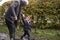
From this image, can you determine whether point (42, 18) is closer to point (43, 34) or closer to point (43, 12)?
point (43, 12)

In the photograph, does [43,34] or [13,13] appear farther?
[43,34]

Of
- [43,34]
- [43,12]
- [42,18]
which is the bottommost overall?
[43,34]

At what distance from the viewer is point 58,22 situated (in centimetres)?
1078

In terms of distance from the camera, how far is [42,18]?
10984 millimetres

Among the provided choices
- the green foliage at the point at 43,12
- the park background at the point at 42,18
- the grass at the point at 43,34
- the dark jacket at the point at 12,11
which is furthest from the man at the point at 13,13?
the green foliage at the point at 43,12

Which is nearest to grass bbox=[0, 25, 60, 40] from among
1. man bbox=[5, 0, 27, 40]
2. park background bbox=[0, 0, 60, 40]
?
park background bbox=[0, 0, 60, 40]

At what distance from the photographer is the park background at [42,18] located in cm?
1025

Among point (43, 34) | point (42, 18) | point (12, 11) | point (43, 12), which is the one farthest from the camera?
point (43, 12)

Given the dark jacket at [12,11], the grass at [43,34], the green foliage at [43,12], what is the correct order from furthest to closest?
the green foliage at [43,12] → the grass at [43,34] → the dark jacket at [12,11]

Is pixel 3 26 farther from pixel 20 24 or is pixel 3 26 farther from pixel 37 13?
pixel 37 13

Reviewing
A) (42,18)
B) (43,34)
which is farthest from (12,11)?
(42,18)

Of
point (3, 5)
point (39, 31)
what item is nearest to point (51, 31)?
point (39, 31)

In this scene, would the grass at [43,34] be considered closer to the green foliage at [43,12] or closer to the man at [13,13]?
the green foliage at [43,12]

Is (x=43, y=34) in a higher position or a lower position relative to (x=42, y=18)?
lower
